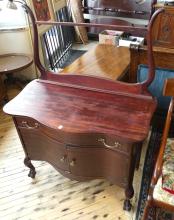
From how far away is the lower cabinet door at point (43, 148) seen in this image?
1332 mm

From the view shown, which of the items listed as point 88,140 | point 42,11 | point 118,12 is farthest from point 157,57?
point 118,12

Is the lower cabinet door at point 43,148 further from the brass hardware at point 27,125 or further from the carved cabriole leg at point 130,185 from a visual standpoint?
the carved cabriole leg at point 130,185

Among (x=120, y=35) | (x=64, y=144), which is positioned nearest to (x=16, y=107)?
(x=64, y=144)

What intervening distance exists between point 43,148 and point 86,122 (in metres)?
0.44

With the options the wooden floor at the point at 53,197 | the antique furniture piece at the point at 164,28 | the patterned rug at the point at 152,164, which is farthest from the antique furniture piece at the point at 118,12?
the wooden floor at the point at 53,197

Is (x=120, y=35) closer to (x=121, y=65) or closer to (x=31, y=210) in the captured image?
(x=121, y=65)

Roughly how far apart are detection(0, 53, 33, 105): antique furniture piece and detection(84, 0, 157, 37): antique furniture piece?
1.35m

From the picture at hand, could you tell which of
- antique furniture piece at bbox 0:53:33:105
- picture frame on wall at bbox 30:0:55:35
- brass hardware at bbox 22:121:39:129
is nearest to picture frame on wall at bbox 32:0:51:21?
picture frame on wall at bbox 30:0:55:35

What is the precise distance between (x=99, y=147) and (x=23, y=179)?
808 millimetres

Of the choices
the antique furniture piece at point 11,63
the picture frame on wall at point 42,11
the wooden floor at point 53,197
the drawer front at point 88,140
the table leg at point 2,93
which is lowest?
the wooden floor at point 53,197

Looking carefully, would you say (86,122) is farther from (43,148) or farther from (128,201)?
(128,201)

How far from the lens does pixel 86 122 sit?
3.81 feet

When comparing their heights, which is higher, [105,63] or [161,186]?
[105,63]

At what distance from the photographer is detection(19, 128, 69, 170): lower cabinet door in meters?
1.33
